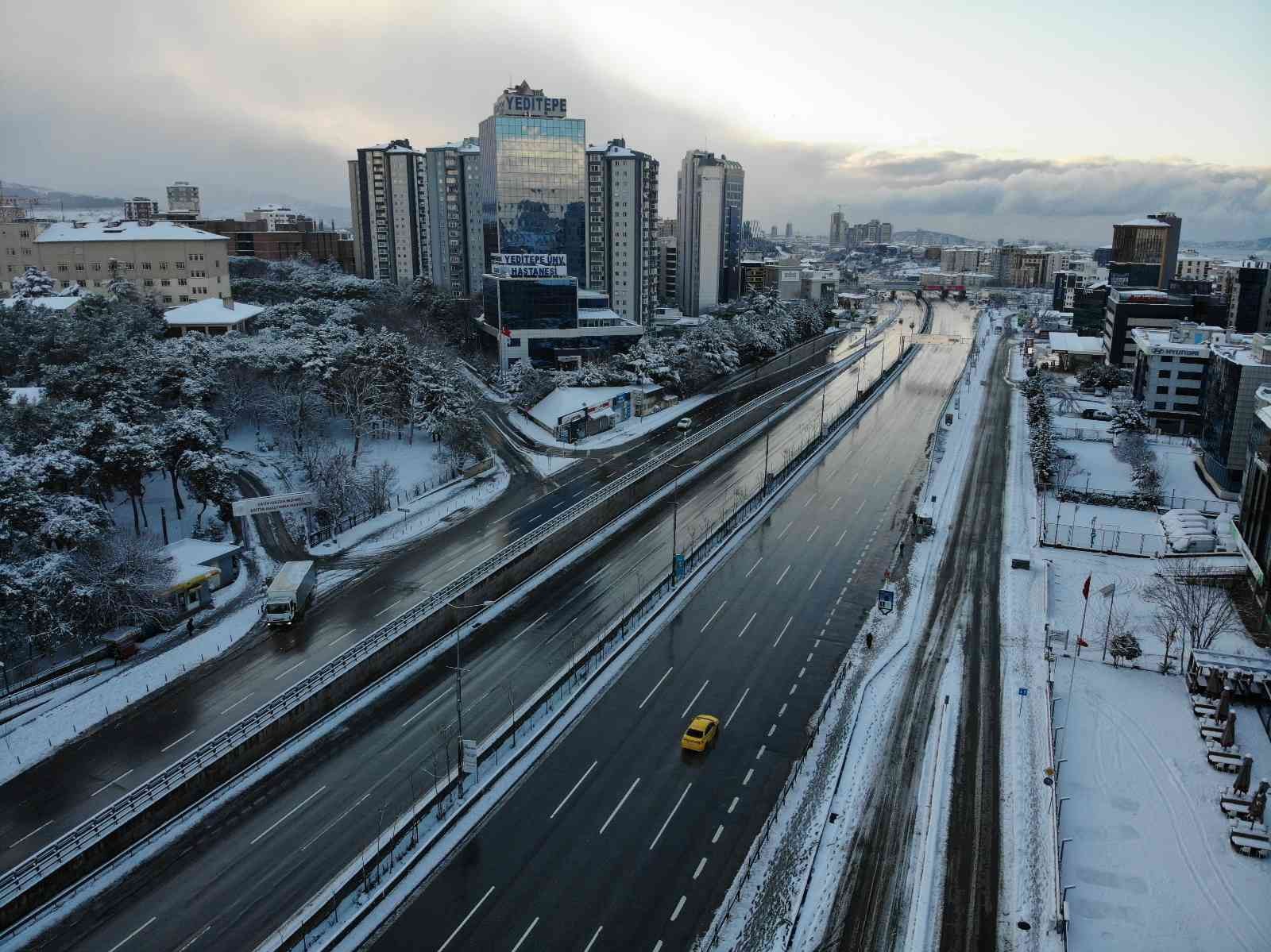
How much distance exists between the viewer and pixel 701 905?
25.5 meters

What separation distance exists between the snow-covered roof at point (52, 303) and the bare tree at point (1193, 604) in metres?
92.1

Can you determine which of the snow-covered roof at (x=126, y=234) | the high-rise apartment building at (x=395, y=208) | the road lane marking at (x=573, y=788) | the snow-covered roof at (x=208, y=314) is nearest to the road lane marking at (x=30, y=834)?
the road lane marking at (x=573, y=788)

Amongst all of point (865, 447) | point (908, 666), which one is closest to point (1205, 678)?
point (908, 666)

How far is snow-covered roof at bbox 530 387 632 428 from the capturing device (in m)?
86.1

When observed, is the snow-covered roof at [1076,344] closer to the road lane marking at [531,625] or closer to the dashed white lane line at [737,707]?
the road lane marking at [531,625]

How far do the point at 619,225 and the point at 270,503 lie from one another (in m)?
92.8

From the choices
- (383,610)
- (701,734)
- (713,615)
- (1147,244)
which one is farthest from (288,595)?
(1147,244)

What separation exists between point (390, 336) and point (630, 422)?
25.3 meters

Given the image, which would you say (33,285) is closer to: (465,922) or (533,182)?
(533,182)

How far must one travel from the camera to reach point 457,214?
15188 cm

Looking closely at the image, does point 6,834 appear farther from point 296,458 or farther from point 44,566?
point 296,458

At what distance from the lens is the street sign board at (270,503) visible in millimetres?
51062

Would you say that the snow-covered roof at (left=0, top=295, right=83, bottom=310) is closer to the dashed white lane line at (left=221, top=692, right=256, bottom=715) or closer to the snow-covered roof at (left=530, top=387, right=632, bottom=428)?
the snow-covered roof at (left=530, top=387, right=632, bottom=428)

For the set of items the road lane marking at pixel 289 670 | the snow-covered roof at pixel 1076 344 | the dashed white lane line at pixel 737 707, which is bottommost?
the dashed white lane line at pixel 737 707
